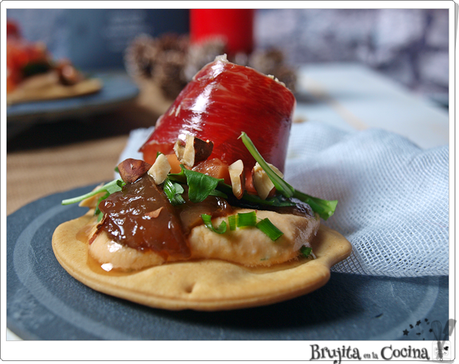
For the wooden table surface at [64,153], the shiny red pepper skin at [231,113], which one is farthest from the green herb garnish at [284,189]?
the wooden table surface at [64,153]

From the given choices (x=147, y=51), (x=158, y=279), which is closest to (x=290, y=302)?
(x=158, y=279)

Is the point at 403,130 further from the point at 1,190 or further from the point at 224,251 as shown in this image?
the point at 1,190

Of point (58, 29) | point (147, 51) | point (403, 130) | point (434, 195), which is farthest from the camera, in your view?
point (58, 29)

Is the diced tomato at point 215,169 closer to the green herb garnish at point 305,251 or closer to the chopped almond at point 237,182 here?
the chopped almond at point 237,182

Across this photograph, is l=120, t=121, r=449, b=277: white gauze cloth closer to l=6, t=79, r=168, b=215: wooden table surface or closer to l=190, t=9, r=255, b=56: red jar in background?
l=6, t=79, r=168, b=215: wooden table surface

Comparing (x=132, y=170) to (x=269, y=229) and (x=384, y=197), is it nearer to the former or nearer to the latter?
(x=269, y=229)

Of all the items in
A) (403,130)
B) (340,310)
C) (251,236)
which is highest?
(251,236)

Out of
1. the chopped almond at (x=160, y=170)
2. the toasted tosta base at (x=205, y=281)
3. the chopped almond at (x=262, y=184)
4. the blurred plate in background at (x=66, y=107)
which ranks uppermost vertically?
the chopped almond at (x=160, y=170)
